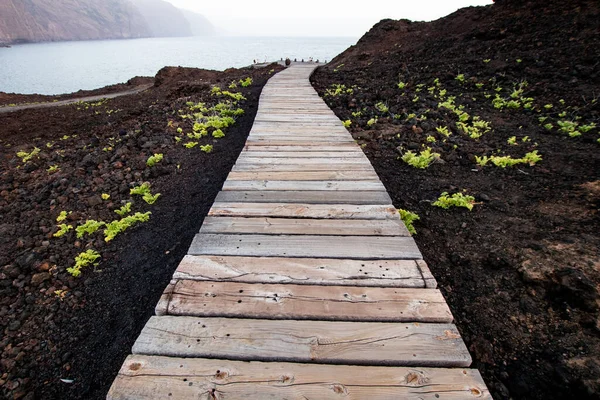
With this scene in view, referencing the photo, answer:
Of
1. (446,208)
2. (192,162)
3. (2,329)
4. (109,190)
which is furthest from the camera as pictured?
(192,162)

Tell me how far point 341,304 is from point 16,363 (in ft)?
9.19

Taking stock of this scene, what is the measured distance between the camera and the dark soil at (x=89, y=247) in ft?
8.30

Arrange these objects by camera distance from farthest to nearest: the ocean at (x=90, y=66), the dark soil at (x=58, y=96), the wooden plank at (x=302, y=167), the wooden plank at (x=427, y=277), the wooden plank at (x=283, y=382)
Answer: the ocean at (x=90, y=66), the dark soil at (x=58, y=96), the wooden plank at (x=302, y=167), the wooden plank at (x=427, y=277), the wooden plank at (x=283, y=382)

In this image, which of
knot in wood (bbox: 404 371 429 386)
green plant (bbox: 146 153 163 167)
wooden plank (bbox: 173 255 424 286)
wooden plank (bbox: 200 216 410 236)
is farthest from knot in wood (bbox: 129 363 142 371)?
green plant (bbox: 146 153 163 167)

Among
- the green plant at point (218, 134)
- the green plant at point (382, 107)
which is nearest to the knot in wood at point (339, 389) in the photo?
the green plant at point (218, 134)

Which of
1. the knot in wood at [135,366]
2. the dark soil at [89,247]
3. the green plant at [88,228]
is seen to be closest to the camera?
the knot in wood at [135,366]

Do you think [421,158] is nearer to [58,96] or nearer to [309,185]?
[309,185]

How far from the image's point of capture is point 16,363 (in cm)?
253

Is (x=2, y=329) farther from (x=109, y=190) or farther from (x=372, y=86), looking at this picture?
(x=372, y=86)

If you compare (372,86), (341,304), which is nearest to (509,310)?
(341,304)

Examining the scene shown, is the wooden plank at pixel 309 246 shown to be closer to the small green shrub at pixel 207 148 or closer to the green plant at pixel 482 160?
the green plant at pixel 482 160

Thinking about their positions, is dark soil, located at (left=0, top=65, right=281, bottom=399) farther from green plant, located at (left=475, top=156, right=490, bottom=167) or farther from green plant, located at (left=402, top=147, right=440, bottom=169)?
green plant, located at (left=475, top=156, right=490, bottom=167)

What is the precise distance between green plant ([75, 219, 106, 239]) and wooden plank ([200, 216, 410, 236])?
2107mm

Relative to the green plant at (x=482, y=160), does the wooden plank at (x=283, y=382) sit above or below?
above
